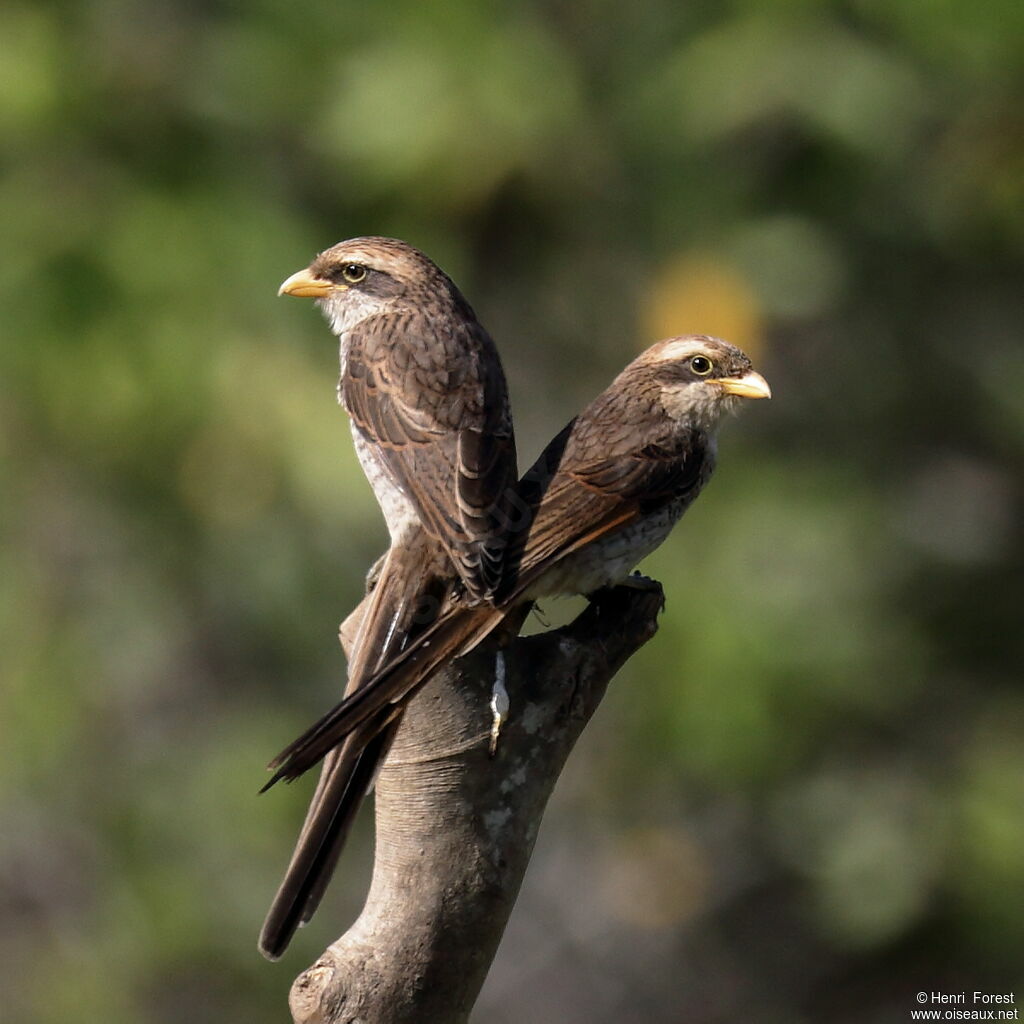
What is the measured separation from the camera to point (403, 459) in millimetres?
4535

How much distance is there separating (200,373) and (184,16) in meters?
2.38

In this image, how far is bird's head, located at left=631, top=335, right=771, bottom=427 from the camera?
5.08 meters

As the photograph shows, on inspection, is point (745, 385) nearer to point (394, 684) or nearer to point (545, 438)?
point (394, 684)

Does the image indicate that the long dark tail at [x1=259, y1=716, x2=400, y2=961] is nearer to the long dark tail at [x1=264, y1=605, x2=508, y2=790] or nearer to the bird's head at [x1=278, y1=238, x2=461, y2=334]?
the long dark tail at [x1=264, y1=605, x2=508, y2=790]

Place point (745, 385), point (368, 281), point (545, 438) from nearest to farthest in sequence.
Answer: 1. point (745, 385)
2. point (368, 281)
3. point (545, 438)

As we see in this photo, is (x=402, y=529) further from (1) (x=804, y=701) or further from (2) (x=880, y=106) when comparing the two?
(2) (x=880, y=106)

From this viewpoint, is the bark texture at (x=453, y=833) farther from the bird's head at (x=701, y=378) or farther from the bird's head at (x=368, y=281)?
the bird's head at (x=368, y=281)

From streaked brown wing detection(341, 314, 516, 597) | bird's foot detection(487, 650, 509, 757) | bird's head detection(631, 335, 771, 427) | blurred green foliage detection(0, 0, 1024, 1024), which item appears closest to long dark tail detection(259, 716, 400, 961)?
bird's foot detection(487, 650, 509, 757)

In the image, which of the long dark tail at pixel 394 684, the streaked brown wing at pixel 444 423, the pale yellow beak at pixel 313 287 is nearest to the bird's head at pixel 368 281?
the pale yellow beak at pixel 313 287

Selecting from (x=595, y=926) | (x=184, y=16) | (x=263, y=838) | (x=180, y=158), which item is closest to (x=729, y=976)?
(x=595, y=926)

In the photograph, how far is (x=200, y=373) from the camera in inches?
346

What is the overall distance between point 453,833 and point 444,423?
134cm

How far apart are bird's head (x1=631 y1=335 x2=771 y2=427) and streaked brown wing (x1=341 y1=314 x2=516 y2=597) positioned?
21.4 inches

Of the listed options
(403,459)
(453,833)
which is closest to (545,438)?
(403,459)
